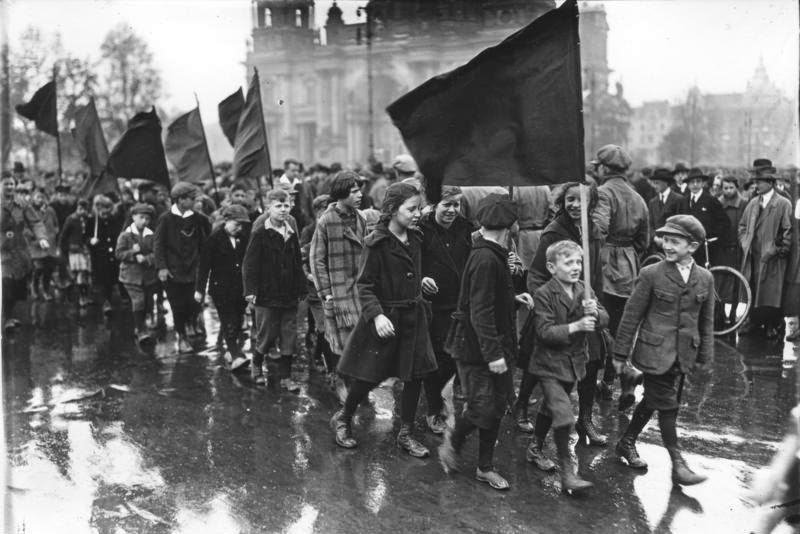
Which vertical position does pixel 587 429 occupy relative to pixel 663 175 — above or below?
below

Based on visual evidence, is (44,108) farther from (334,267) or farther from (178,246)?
(334,267)

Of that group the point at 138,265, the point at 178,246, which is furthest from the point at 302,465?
the point at 138,265

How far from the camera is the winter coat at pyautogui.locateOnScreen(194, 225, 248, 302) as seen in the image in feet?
29.8

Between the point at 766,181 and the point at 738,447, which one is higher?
the point at 766,181

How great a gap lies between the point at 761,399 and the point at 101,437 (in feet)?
18.5

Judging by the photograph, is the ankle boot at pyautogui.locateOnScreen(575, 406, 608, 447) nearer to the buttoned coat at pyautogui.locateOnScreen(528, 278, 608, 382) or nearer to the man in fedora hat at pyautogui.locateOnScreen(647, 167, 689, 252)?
the buttoned coat at pyautogui.locateOnScreen(528, 278, 608, 382)

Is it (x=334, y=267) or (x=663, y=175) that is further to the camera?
(x=663, y=175)

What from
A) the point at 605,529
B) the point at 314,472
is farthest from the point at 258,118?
the point at 605,529

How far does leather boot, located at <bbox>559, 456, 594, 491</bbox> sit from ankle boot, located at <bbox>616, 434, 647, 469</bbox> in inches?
20.3

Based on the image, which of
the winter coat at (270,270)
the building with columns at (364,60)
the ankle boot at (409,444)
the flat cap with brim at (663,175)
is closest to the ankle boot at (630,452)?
the ankle boot at (409,444)

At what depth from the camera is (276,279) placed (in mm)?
7676

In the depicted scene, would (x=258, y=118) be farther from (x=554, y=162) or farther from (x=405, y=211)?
(x=554, y=162)

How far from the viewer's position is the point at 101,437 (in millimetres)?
6355

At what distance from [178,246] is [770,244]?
7.08 meters
